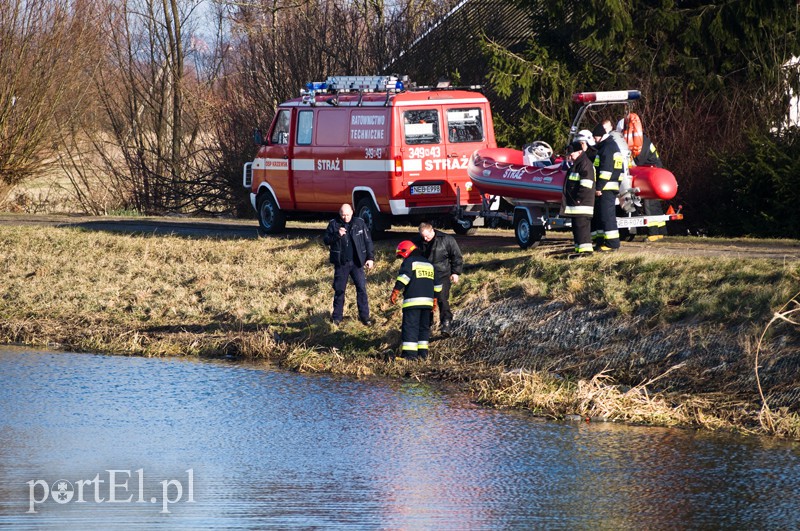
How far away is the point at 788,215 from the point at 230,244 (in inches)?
345

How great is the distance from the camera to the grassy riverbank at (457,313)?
1138 cm

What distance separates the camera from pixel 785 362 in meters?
11.3

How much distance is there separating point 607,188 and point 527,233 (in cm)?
169

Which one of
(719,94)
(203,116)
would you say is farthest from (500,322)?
(203,116)

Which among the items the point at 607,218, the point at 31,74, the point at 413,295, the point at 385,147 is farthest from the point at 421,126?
the point at 31,74

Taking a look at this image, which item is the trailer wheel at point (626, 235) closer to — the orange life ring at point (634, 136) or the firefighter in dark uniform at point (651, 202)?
the firefighter in dark uniform at point (651, 202)

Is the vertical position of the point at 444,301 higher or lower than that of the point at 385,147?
lower

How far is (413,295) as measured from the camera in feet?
43.7

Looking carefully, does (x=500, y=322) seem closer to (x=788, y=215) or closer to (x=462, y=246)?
(x=462, y=246)

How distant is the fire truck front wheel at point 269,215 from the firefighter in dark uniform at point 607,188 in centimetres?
640

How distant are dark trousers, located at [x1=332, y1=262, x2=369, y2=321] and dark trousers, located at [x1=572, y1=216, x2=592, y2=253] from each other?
2633 mm

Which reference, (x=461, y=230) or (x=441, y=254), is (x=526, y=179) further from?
(x=461, y=230)

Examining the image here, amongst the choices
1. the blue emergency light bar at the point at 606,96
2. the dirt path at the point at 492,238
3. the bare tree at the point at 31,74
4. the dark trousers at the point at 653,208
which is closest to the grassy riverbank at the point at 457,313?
the dirt path at the point at 492,238

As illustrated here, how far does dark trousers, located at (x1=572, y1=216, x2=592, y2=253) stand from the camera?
48.1ft
